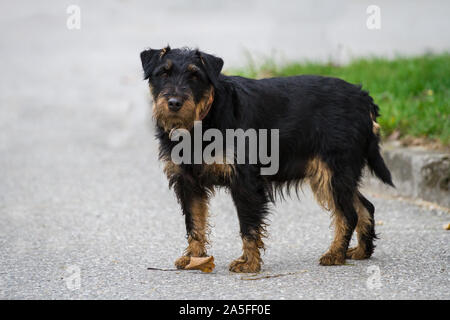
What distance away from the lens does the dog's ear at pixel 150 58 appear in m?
5.38

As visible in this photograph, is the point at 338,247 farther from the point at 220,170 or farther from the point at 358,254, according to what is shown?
the point at 220,170

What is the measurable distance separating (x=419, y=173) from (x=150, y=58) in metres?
3.54

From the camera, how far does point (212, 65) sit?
17.5 ft

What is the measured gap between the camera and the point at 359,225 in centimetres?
590

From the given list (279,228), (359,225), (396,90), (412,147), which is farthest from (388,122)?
(359,225)

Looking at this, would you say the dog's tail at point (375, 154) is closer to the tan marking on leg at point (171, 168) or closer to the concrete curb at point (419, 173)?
the concrete curb at point (419, 173)

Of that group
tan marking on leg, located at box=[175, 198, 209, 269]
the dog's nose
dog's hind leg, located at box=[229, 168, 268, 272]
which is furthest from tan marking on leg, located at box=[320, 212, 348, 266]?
the dog's nose

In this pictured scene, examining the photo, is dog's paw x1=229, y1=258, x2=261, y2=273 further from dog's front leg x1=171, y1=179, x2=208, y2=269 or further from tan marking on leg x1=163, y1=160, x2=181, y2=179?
tan marking on leg x1=163, y1=160, x2=181, y2=179

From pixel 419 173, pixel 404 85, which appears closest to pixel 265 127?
pixel 419 173

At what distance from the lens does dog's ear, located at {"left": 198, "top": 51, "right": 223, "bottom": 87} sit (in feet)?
17.3

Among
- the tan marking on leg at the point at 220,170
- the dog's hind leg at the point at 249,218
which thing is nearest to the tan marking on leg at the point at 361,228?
the dog's hind leg at the point at 249,218

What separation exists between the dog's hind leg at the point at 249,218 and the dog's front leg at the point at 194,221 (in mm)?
376

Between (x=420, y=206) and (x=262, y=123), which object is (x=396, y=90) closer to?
(x=420, y=206)

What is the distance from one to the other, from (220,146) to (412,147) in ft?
11.8
